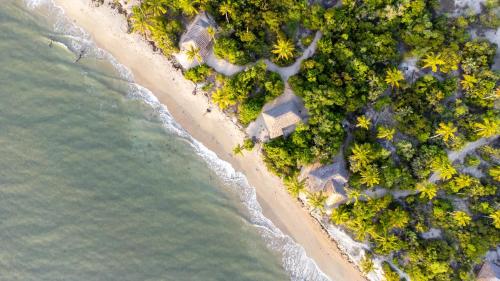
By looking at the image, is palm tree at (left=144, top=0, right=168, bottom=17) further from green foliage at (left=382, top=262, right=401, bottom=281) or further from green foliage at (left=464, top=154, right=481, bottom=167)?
green foliage at (left=464, top=154, right=481, bottom=167)

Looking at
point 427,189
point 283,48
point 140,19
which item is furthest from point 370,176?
point 140,19

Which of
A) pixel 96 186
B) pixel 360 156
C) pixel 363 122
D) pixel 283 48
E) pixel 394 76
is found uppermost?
pixel 96 186

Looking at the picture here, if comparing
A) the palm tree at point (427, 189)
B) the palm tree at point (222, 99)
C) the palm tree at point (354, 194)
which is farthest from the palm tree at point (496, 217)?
the palm tree at point (222, 99)

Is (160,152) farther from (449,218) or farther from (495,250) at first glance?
(495,250)

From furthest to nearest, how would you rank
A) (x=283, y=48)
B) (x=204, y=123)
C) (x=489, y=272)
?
1. (x=204, y=123)
2. (x=489, y=272)
3. (x=283, y=48)

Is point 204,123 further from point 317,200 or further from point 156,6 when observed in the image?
point 317,200

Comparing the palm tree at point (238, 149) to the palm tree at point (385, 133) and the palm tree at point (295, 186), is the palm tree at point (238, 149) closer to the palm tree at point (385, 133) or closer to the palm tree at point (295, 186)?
the palm tree at point (295, 186)
